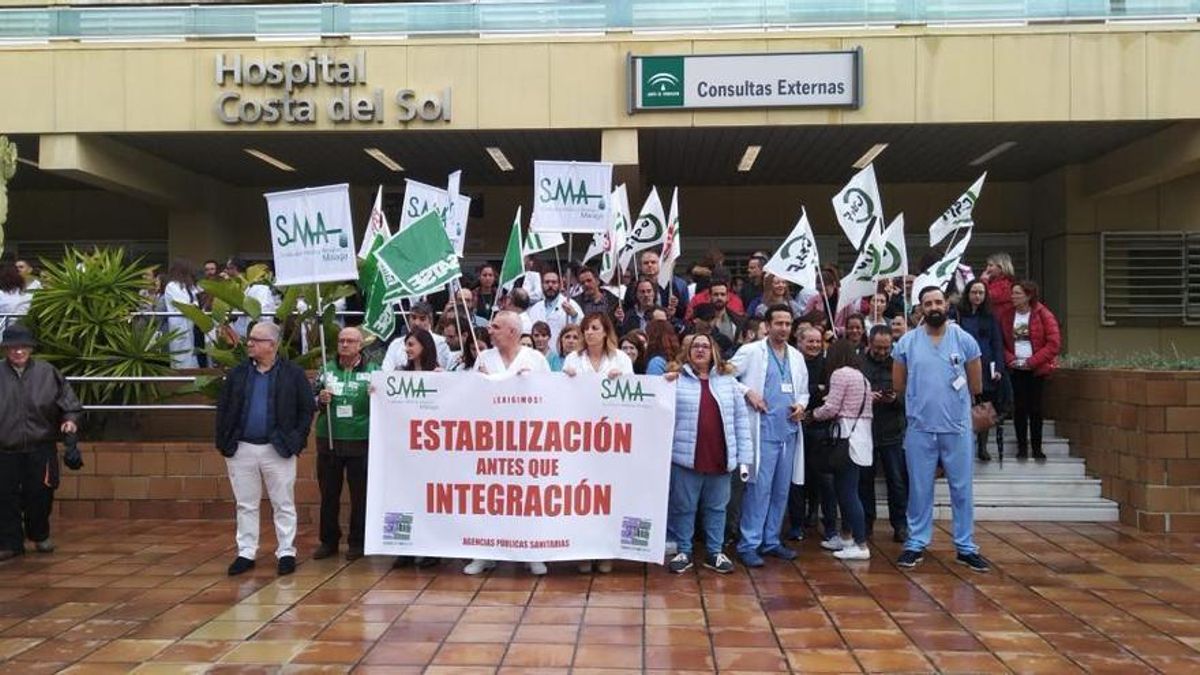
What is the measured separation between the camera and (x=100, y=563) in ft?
26.1

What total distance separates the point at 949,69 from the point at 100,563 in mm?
11214

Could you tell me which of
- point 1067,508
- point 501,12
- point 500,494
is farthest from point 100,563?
point 501,12

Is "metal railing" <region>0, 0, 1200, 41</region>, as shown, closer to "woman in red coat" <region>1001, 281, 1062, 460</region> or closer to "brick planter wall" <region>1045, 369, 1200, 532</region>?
"woman in red coat" <region>1001, 281, 1062, 460</region>

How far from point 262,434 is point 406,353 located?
1244mm

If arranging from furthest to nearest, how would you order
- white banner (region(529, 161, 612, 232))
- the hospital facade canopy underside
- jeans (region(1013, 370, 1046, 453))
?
the hospital facade canopy underside → jeans (region(1013, 370, 1046, 453)) → white banner (region(529, 161, 612, 232))

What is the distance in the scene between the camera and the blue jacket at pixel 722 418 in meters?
7.47

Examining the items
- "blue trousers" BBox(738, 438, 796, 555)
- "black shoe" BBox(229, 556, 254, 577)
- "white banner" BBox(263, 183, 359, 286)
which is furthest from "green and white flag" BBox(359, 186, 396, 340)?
"blue trousers" BBox(738, 438, 796, 555)

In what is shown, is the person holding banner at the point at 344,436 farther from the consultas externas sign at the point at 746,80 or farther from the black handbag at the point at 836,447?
the consultas externas sign at the point at 746,80

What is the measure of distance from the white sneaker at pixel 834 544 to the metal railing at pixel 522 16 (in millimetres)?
7898

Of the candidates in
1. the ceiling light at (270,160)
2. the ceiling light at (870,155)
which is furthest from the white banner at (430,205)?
the ceiling light at (870,155)

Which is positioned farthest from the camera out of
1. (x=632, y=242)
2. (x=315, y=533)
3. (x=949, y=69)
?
(x=949, y=69)

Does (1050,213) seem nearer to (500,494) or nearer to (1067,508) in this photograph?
A: (1067,508)

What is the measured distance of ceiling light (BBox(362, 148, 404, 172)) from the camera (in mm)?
15998

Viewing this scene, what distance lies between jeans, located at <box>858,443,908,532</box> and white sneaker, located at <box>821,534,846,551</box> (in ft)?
1.07
